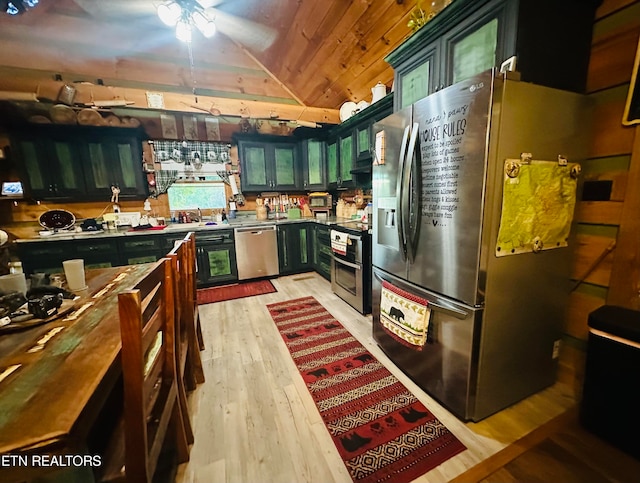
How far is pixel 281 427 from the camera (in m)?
1.43

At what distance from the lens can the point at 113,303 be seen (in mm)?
1227

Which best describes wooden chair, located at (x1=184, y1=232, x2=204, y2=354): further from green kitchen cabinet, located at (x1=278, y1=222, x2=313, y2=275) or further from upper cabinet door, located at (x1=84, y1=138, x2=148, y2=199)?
upper cabinet door, located at (x1=84, y1=138, x2=148, y2=199)

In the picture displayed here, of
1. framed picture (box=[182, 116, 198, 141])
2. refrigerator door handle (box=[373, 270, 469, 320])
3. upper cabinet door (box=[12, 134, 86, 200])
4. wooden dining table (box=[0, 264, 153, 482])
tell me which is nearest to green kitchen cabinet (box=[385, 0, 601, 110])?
refrigerator door handle (box=[373, 270, 469, 320])

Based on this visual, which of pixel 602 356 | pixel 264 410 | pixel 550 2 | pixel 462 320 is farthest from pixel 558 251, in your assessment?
pixel 264 410

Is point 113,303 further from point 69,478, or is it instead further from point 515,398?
point 515,398

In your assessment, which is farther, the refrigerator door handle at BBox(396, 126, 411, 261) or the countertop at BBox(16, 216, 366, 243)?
the countertop at BBox(16, 216, 366, 243)

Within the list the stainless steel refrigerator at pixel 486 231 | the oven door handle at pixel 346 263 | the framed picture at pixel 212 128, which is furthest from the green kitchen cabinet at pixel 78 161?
the stainless steel refrigerator at pixel 486 231

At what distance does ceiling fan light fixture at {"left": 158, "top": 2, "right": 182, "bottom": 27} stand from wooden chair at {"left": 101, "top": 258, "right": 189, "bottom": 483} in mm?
2194

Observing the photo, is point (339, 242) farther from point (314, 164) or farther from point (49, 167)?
point (49, 167)

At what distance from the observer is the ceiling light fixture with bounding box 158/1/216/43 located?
200 cm

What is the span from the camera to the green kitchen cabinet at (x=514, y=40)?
4.02 ft

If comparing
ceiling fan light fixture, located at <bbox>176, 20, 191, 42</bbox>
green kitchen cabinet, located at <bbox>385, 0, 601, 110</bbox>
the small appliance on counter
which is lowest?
the small appliance on counter

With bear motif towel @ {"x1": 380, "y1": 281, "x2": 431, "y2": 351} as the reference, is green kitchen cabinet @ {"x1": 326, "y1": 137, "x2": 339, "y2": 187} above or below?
above

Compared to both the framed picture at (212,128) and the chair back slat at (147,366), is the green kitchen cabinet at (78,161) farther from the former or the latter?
the chair back slat at (147,366)
